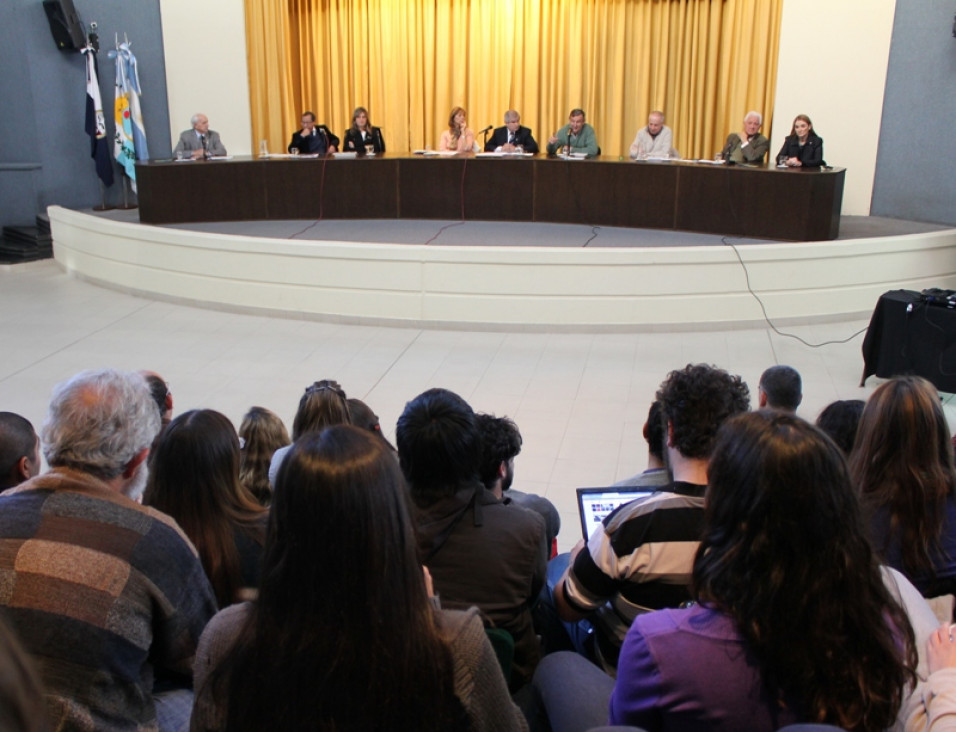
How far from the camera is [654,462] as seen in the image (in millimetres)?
2840

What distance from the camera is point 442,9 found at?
36.6 ft

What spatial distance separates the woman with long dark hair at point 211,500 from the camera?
82.7 inches

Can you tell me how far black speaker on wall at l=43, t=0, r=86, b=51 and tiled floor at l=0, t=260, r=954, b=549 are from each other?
3593mm

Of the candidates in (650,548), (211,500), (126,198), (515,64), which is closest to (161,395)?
(211,500)

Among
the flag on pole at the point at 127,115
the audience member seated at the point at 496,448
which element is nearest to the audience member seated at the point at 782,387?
the audience member seated at the point at 496,448

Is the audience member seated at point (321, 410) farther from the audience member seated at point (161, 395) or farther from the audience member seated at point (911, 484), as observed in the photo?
the audience member seated at point (911, 484)

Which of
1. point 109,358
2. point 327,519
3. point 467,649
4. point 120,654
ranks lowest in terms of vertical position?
point 109,358

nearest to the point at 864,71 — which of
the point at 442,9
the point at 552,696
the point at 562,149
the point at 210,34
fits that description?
the point at 562,149

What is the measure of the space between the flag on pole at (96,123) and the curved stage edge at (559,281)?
11.0 feet

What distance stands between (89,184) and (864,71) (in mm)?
8592

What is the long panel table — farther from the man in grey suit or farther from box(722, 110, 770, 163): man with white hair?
the man in grey suit

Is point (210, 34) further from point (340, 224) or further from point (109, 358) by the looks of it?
point (109, 358)

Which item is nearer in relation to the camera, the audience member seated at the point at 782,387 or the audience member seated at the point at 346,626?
the audience member seated at the point at 346,626

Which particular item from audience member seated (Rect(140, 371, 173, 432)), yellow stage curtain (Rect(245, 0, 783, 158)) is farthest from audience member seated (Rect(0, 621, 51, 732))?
yellow stage curtain (Rect(245, 0, 783, 158))
